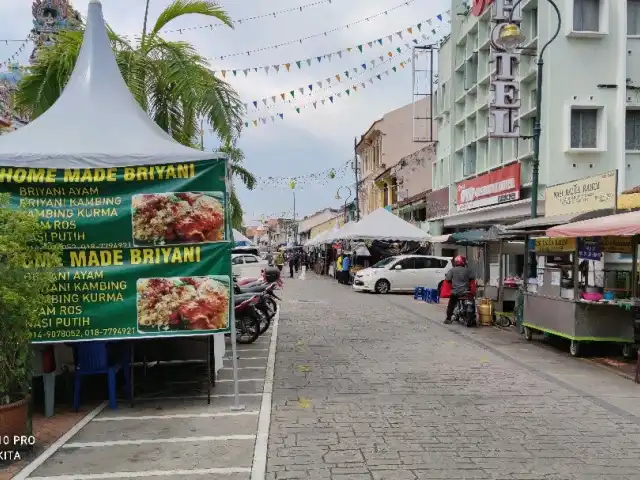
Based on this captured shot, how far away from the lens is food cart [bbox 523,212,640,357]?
10.1 metres

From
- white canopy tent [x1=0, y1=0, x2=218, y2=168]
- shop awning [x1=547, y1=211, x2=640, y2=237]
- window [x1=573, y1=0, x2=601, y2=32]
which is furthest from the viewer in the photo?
window [x1=573, y1=0, x2=601, y2=32]

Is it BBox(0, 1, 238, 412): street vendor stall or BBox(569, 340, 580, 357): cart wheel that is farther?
BBox(569, 340, 580, 357): cart wheel

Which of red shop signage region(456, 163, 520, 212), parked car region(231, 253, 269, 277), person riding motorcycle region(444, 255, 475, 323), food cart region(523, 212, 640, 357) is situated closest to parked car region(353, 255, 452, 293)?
red shop signage region(456, 163, 520, 212)

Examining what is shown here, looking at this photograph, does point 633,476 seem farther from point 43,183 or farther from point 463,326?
point 463,326

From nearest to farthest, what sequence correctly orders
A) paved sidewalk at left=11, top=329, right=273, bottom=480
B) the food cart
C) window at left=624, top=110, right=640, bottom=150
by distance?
paved sidewalk at left=11, top=329, right=273, bottom=480, the food cart, window at left=624, top=110, right=640, bottom=150

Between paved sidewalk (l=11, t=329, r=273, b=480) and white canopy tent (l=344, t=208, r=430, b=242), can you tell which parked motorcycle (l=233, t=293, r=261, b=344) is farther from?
white canopy tent (l=344, t=208, r=430, b=242)

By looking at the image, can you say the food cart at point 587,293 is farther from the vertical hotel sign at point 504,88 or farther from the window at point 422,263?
the window at point 422,263

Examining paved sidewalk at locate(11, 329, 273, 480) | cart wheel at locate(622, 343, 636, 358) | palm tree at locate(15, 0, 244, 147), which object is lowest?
paved sidewalk at locate(11, 329, 273, 480)

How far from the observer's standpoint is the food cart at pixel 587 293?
33.2ft

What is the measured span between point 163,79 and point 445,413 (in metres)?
8.82

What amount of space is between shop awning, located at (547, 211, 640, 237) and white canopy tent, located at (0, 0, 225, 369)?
18.9 ft

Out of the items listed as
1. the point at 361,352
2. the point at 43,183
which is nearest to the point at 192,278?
the point at 43,183

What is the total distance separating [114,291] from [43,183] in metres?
1.43

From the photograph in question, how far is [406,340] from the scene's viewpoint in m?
12.4
